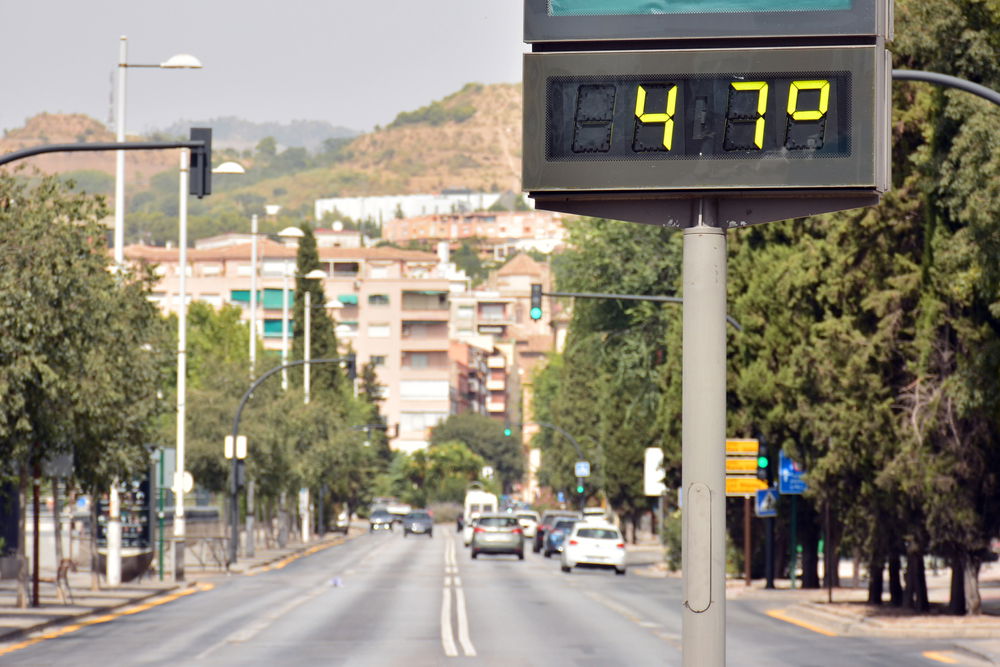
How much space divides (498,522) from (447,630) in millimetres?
37976

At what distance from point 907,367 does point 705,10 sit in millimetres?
21218

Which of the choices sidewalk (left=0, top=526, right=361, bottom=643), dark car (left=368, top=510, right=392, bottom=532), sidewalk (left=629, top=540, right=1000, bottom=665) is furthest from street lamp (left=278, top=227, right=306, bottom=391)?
dark car (left=368, top=510, right=392, bottom=532)

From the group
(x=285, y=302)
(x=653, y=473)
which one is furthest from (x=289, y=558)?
(x=285, y=302)

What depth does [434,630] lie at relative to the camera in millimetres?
27594

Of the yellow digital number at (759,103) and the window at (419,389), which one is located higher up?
the window at (419,389)

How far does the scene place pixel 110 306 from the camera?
32562mm

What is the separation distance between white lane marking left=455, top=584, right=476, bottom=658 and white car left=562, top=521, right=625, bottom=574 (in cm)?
1450

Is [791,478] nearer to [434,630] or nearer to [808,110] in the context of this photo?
[434,630]

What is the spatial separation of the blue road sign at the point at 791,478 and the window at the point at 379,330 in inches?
6140

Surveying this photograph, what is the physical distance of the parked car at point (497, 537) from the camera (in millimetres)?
64062

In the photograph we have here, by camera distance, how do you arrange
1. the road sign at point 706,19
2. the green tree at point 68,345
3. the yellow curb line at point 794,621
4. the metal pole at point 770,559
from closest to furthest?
the road sign at point 706,19 < the green tree at point 68,345 < the yellow curb line at point 794,621 < the metal pole at point 770,559

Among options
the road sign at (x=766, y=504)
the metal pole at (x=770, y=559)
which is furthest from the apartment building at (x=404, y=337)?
the road sign at (x=766, y=504)

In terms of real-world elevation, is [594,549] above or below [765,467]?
below

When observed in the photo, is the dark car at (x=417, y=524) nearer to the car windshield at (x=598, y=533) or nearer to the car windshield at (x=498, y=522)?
the car windshield at (x=498, y=522)
